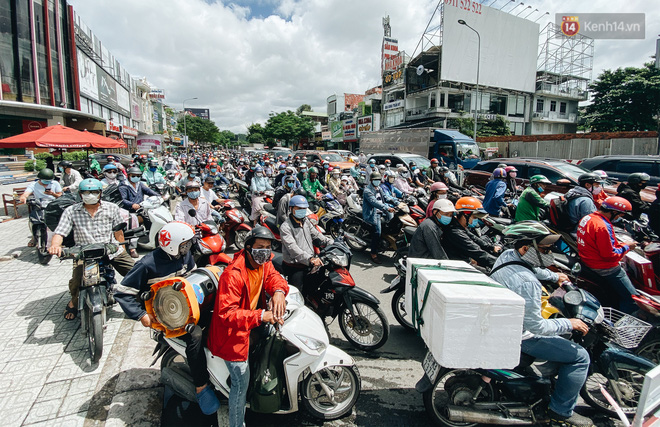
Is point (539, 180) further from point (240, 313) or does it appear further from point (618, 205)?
point (240, 313)

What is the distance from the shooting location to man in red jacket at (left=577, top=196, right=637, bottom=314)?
134 inches

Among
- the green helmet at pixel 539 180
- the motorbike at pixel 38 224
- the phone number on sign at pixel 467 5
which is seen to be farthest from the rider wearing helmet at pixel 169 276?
the phone number on sign at pixel 467 5

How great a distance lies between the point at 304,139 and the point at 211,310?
6076cm

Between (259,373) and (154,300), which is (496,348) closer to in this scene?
(259,373)

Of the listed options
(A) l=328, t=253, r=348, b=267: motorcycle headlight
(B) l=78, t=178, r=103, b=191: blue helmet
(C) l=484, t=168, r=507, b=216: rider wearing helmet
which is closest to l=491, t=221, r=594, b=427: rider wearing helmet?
(A) l=328, t=253, r=348, b=267: motorcycle headlight

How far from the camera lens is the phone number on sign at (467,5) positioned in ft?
116

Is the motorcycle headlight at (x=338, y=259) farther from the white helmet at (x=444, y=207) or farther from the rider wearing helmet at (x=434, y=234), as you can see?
the white helmet at (x=444, y=207)

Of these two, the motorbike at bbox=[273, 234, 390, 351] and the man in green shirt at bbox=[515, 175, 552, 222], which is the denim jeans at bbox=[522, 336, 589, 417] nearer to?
the motorbike at bbox=[273, 234, 390, 351]

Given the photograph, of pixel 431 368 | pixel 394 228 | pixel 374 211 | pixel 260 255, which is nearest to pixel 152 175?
pixel 374 211

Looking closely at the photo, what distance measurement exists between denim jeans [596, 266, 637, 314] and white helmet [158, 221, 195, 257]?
159 inches

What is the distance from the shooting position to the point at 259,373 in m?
Result: 2.54

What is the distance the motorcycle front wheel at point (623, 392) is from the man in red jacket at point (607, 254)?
0.88 metres

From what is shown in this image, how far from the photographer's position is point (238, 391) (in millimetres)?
2414

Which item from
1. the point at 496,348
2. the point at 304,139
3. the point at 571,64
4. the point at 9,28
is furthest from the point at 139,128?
the point at 496,348
